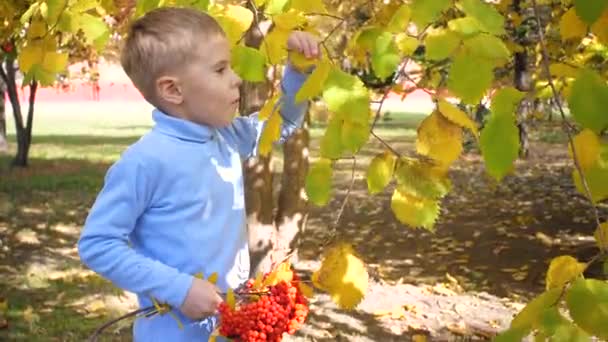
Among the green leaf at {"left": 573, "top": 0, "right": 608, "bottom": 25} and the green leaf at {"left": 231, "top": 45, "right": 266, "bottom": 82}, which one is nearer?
the green leaf at {"left": 573, "top": 0, "right": 608, "bottom": 25}

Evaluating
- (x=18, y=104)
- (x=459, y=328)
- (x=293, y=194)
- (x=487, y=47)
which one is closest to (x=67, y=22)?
(x=487, y=47)

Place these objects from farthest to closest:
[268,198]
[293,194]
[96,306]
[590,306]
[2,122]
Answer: [2,122], [293,194], [268,198], [96,306], [590,306]

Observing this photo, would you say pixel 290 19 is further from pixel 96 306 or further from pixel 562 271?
pixel 96 306

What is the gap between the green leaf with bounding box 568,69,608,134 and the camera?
146 centimetres

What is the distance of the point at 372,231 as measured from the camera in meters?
8.98

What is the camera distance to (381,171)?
1.70 metres

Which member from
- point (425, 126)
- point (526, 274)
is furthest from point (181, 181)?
point (526, 274)

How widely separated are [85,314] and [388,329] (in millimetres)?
2008

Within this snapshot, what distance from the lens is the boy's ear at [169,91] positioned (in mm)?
2179

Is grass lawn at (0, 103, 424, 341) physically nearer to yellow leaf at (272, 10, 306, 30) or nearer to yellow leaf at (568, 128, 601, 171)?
yellow leaf at (272, 10, 306, 30)

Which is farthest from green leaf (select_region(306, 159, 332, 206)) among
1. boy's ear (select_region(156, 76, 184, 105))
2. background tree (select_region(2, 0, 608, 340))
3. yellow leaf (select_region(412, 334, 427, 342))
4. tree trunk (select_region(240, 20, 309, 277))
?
yellow leaf (select_region(412, 334, 427, 342))

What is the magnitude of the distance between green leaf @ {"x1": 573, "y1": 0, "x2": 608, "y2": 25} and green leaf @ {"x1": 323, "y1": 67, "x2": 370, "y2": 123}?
392mm

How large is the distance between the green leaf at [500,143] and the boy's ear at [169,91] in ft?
3.08

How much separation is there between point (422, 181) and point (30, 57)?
A: 150cm
